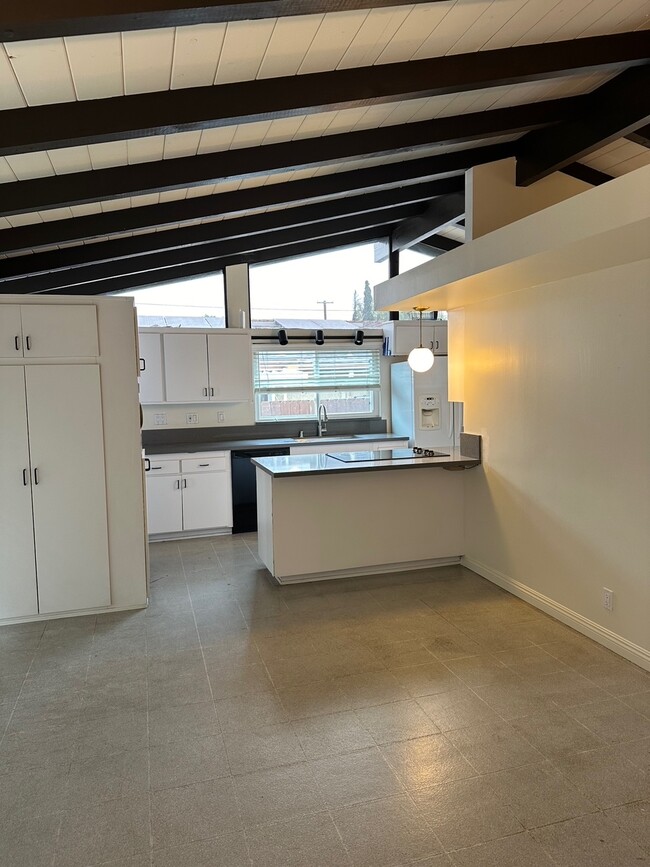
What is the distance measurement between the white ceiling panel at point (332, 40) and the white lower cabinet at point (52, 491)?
2318mm

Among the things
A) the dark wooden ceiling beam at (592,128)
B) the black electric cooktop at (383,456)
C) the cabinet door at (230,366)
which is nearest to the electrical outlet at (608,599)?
the black electric cooktop at (383,456)

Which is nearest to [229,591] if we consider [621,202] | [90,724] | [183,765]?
[90,724]

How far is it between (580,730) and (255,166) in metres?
3.37

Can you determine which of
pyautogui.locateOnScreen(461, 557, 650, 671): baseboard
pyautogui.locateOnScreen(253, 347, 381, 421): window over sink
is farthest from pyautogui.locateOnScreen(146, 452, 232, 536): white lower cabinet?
pyautogui.locateOnScreen(461, 557, 650, 671): baseboard

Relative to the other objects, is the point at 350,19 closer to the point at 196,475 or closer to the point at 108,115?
the point at 108,115

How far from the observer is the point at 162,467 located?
5.82 metres

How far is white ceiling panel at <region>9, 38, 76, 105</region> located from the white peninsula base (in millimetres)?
2754

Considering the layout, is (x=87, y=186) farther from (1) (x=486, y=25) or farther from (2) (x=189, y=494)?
(2) (x=189, y=494)

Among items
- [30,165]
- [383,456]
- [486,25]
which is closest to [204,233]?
[30,165]

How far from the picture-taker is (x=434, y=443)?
6.95m

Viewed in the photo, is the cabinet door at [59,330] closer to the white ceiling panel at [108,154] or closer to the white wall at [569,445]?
the white ceiling panel at [108,154]

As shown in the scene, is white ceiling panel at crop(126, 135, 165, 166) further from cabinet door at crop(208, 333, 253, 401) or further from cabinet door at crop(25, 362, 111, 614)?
cabinet door at crop(208, 333, 253, 401)

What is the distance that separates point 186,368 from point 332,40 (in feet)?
13.4

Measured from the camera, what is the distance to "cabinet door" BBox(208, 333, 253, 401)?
6246 mm
